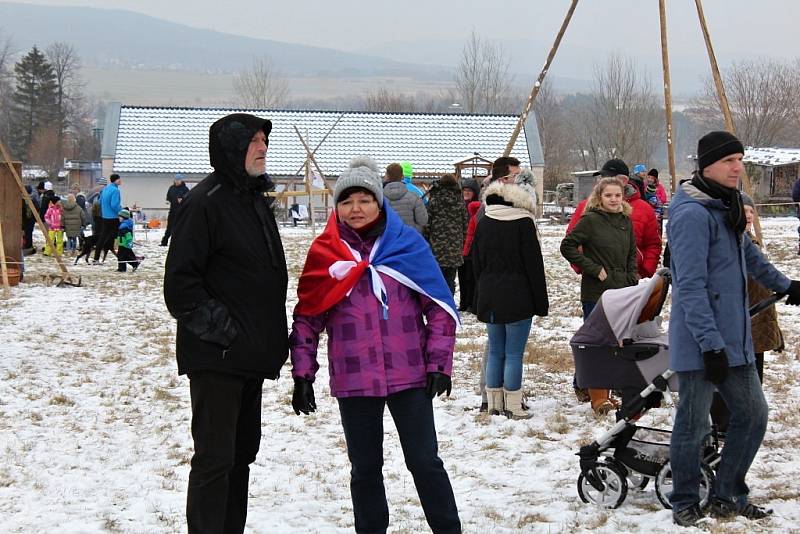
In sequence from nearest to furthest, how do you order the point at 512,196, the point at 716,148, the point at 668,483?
1. the point at 716,148
2. the point at 668,483
3. the point at 512,196

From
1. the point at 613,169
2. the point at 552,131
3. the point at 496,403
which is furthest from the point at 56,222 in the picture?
the point at 552,131

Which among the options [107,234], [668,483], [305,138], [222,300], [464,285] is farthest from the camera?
[305,138]

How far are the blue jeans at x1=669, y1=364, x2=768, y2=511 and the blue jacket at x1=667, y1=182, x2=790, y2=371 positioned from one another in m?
0.13

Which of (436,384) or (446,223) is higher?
(446,223)

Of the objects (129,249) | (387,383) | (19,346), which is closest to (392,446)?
(387,383)

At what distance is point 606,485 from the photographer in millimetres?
5445

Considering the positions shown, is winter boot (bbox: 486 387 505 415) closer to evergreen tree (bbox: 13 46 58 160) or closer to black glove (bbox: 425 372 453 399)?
black glove (bbox: 425 372 453 399)

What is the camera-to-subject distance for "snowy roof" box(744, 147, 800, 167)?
46812mm

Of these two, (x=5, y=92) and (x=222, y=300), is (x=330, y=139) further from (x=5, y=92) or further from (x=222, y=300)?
(x=5, y=92)

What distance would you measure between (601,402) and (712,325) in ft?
10.2

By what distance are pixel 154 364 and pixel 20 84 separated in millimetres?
77625

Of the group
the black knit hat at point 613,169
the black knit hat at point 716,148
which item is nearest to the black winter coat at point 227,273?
the black knit hat at point 716,148

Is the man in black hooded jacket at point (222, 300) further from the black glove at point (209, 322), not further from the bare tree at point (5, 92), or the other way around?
the bare tree at point (5, 92)

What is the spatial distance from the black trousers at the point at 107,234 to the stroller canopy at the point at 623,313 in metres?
15.5
